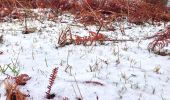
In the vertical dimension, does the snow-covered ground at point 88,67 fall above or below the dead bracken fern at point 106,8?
below

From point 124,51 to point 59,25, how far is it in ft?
6.03

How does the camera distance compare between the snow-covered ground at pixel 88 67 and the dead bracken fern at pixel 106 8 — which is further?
the dead bracken fern at pixel 106 8

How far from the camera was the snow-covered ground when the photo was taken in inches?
92.9

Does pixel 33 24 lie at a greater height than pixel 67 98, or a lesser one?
greater

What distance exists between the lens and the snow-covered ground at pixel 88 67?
92.9 inches

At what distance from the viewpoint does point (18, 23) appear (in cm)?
521

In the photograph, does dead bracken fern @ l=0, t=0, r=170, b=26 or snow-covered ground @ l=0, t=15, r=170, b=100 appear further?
dead bracken fern @ l=0, t=0, r=170, b=26

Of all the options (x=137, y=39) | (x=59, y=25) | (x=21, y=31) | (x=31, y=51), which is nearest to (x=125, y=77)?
(x=31, y=51)

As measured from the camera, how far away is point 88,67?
9.59 feet

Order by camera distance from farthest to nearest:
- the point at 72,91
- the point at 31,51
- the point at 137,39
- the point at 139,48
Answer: the point at 137,39 < the point at 139,48 < the point at 31,51 < the point at 72,91

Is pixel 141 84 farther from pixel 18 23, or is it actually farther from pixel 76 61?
pixel 18 23

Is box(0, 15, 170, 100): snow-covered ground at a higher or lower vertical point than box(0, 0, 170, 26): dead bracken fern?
lower

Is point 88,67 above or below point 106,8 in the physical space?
below

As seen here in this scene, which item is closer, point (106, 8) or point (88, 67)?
point (88, 67)
